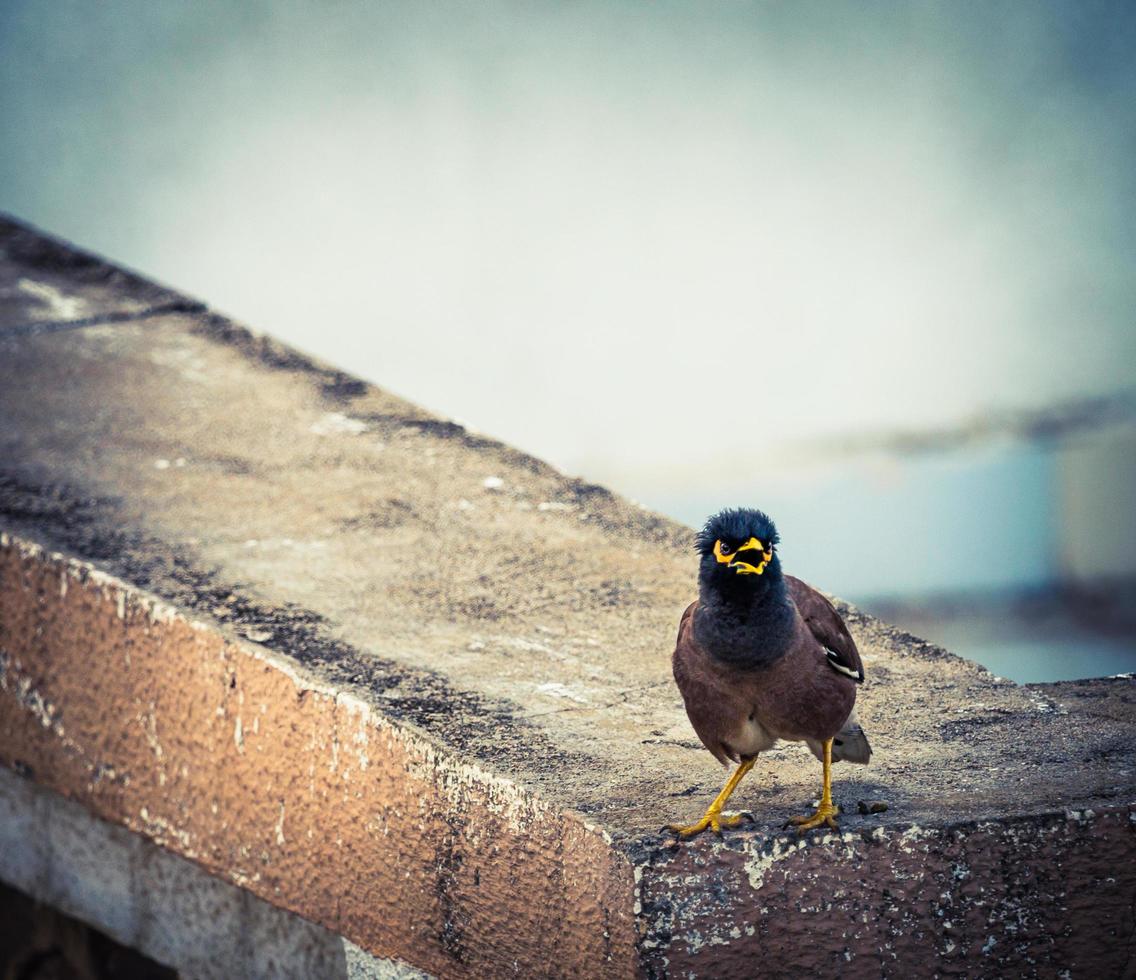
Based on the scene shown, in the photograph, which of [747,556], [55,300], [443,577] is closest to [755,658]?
[747,556]

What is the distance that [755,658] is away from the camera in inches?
54.9

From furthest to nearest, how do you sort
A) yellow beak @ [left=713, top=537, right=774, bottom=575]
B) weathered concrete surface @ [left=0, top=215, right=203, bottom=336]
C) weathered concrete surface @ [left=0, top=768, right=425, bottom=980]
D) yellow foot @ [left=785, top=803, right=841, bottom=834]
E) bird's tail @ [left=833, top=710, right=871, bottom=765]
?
weathered concrete surface @ [left=0, top=215, right=203, bottom=336] < weathered concrete surface @ [left=0, top=768, right=425, bottom=980] < bird's tail @ [left=833, top=710, right=871, bottom=765] < yellow foot @ [left=785, top=803, right=841, bottom=834] < yellow beak @ [left=713, top=537, right=774, bottom=575]

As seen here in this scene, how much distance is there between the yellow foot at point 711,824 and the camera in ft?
4.77

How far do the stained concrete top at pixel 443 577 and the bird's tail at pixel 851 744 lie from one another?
4 centimetres

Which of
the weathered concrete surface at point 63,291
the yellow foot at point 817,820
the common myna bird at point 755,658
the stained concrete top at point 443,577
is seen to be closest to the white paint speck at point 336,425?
the stained concrete top at point 443,577

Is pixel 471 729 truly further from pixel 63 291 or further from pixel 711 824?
pixel 63 291

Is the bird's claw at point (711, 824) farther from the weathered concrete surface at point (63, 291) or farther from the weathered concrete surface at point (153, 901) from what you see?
the weathered concrete surface at point (63, 291)

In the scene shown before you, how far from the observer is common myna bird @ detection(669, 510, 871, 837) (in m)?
1.38

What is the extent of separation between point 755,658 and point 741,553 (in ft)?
0.37

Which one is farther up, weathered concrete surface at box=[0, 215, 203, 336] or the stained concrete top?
weathered concrete surface at box=[0, 215, 203, 336]

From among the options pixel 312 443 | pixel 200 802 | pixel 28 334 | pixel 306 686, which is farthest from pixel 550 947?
pixel 28 334

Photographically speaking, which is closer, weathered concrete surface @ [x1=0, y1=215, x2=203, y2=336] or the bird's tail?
the bird's tail

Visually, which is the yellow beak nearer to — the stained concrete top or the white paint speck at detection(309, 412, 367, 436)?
the stained concrete top

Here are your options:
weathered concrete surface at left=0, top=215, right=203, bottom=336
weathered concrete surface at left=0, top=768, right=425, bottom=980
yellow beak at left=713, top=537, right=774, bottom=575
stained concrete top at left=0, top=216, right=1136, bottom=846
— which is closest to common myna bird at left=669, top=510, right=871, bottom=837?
yellow beak at left=713, top=537, right=774, bottom=575
